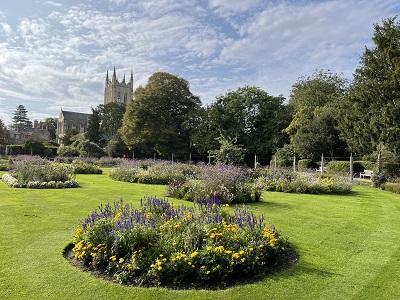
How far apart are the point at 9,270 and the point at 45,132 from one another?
3835 inches

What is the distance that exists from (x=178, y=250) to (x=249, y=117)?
35.5 m

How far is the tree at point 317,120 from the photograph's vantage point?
28.4 metres

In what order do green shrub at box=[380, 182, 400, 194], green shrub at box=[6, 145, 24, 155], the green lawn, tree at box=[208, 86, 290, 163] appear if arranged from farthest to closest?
green shrub at box=[6, 145, 24, 155], tree at box=[208, 86, 290, 163], green shrub at box=[380, 182, 400, 194], the green lawn

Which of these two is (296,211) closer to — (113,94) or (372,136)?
(372,136)

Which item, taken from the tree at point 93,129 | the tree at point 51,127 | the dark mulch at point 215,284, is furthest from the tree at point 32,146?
the tree at point 51,127

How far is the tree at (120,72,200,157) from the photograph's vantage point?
129 ft

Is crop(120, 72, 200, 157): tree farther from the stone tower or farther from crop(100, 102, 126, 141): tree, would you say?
the stone tower

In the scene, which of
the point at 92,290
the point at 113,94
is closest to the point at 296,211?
the point at 92,290

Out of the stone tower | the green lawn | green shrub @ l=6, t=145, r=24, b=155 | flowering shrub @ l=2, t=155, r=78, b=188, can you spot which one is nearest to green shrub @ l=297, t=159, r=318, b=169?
the green lawn

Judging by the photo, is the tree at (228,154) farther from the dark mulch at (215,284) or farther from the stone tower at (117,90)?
the stone tower at (117,90)

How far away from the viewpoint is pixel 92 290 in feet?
12.2

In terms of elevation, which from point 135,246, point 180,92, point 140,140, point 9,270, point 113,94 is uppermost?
point 113,94

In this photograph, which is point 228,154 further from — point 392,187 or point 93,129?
point 93,129

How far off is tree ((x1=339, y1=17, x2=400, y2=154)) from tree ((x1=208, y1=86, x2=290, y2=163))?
42.4 ft
